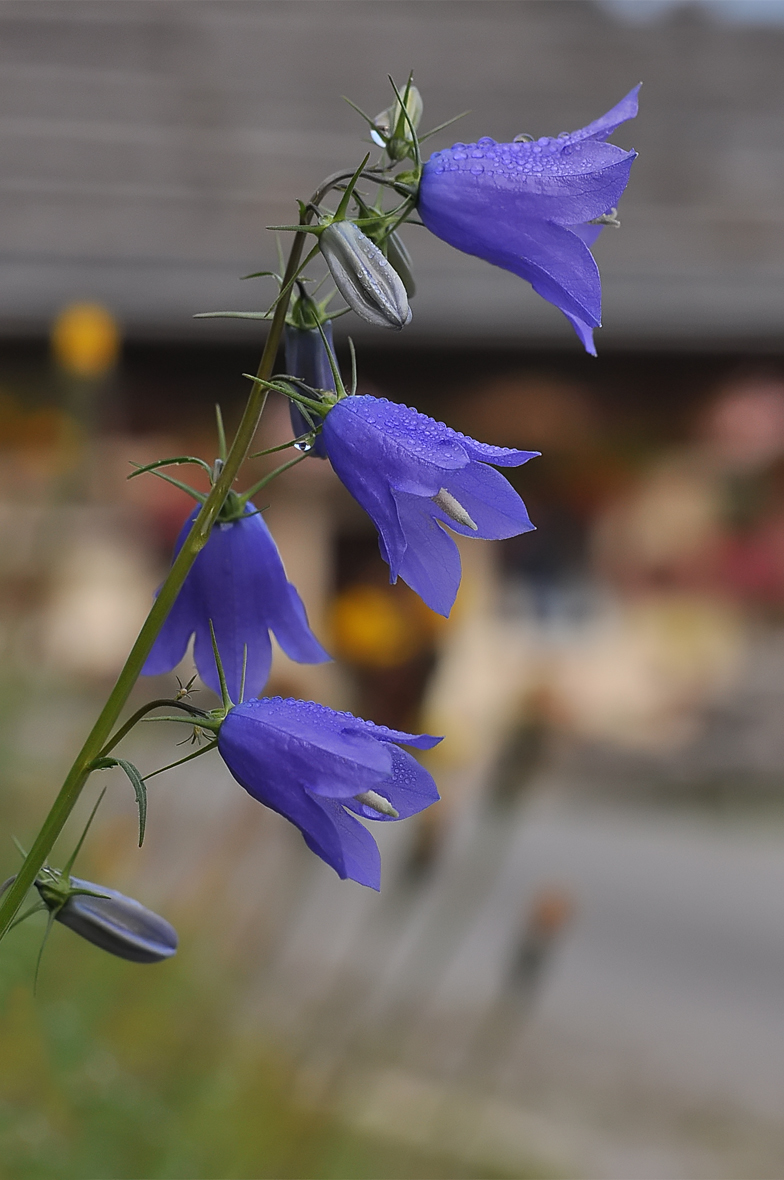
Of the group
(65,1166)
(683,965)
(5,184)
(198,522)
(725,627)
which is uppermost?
(5,184)

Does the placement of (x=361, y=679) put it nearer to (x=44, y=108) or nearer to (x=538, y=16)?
(x=44, y=108)

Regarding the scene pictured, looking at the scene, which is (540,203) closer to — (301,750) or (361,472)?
(361,472)

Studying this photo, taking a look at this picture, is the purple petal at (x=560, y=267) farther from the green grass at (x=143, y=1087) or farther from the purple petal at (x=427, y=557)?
the green grass at (x=143, y=1087)

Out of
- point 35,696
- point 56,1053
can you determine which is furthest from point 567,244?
point 35,696

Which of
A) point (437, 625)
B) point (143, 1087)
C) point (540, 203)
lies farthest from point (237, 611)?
point (437, 625)

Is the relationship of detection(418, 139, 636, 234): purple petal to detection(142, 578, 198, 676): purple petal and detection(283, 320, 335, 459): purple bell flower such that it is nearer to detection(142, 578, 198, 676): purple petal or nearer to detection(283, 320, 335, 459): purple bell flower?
detection(283, 320, 335, 459): purple bell flower

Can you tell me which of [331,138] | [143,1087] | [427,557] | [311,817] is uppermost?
[331,138]
